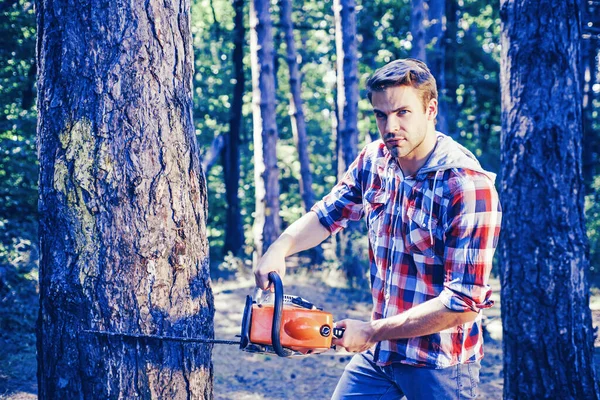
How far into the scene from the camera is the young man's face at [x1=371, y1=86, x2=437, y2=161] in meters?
2.58

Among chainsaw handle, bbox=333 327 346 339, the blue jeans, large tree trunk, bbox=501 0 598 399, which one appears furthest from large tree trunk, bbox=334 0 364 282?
chainsaw handle, bbox=333 327 346 339

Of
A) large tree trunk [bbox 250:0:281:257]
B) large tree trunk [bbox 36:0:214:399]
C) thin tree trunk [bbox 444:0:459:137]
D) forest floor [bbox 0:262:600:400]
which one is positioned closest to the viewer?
large tree trunk [bbox 36:0:214:399]

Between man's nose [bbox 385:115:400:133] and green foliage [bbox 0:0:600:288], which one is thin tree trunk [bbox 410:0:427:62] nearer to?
green foliage [bbox 0:0:600:288]

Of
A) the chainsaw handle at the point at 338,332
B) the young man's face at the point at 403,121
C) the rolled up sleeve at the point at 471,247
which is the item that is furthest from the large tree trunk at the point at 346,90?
the rolled up sleeve at the point at 471,247

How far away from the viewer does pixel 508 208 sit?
454 centimetres

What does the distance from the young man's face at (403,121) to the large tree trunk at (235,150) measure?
17.9 metres

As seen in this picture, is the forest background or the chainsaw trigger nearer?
the chainsaw trigger

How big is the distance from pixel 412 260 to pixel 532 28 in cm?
277

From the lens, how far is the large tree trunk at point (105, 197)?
7.39 ft

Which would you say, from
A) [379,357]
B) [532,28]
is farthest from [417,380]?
[532,28]

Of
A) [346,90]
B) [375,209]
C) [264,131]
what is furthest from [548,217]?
[346,90]

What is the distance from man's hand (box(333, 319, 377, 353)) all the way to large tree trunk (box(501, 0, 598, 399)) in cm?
243

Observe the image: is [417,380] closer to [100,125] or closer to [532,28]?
[100,125]

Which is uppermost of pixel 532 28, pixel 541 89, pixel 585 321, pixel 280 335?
pixel 532 28
